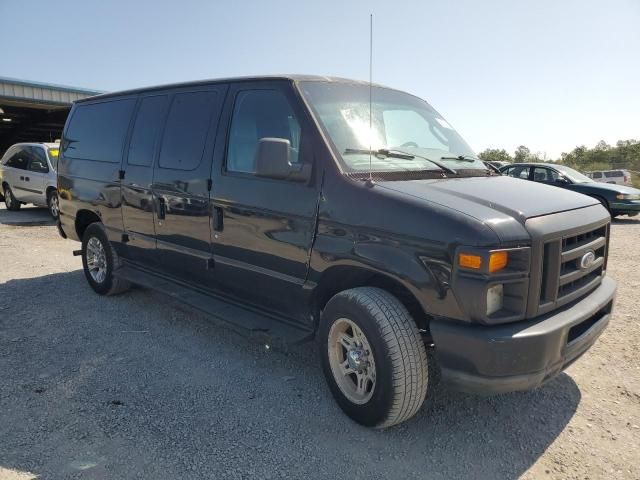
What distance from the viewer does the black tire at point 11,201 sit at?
43.5 feet

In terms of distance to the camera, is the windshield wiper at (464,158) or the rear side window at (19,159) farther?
the rear side window at (19,159)

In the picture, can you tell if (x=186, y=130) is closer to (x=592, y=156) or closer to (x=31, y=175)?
(x=31, y=175)

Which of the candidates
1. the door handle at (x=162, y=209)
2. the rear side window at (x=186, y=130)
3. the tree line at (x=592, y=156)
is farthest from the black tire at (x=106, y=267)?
the tree line at (x=592, y=156)

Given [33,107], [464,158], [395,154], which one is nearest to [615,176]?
[464,158]

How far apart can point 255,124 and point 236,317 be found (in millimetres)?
1455

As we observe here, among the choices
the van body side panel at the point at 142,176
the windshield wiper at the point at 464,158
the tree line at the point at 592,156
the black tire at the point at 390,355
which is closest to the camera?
the black tire at the point at 390,355

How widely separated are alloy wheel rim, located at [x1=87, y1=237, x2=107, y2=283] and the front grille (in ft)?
14.8

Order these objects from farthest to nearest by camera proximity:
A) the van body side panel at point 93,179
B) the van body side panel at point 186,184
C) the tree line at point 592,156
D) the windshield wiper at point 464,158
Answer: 1. the tree line at point 592,156
2. the van body side panel at point 93,179
3. the van body side panel at point 186,184
4. the windshield wiper at point 464,158

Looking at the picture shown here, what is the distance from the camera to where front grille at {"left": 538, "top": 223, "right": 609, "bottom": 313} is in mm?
2602

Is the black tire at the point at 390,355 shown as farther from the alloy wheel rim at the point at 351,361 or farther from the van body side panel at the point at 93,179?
the van body side panel at the point at 93,179

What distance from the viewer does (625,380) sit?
11.7ft

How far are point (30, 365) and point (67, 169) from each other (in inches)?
109

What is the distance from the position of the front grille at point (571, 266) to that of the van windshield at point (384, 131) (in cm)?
98

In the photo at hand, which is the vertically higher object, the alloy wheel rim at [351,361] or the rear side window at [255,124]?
the rear side window at [255,124]
